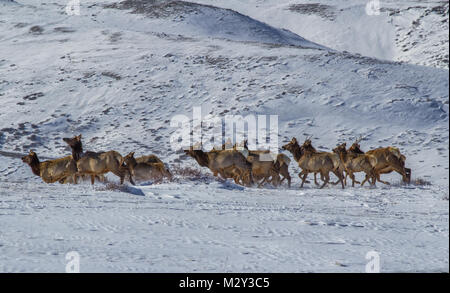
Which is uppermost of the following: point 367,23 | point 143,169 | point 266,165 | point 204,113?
point 367,23

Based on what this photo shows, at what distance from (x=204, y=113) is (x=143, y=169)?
12961mm

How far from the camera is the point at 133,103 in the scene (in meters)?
32.4

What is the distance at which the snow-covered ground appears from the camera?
7.22 meters

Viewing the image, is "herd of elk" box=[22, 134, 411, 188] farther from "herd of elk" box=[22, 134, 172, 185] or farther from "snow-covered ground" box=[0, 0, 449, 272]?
"snow-covered ground" box=[0, 0, 449, 272]

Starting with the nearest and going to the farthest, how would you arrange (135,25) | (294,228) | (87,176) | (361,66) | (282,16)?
1. (294,228)
2. (87,176)
3. (361,66)
4. (135,25)
5. (282,16)

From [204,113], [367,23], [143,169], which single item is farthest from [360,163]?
[367,23]

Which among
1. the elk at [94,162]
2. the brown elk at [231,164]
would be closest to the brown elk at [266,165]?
the brown elk at [231,164]

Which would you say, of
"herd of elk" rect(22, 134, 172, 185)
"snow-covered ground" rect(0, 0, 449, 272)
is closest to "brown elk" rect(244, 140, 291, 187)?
"snow-covered ground" rect(0, 0, 449, 272)

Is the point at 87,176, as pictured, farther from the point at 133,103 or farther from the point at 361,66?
the point at 361,66

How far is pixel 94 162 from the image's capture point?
630 inches

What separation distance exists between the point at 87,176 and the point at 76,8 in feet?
164

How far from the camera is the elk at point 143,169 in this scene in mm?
17047

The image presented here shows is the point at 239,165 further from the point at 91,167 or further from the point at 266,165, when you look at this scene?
the point at 91,167
